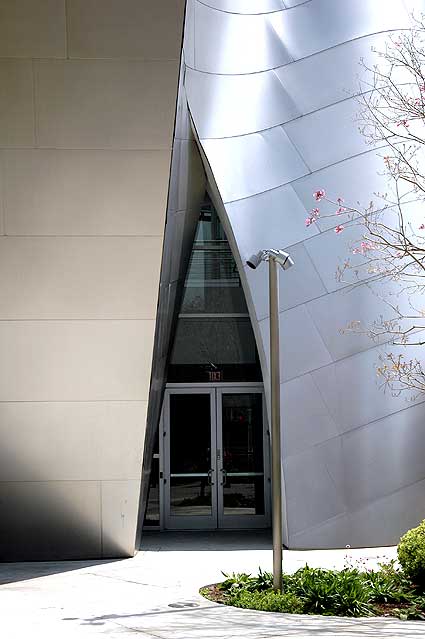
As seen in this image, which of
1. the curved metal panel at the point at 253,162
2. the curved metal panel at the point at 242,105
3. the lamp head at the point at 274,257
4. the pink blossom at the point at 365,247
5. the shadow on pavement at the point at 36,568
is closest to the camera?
the lamp head at the point at 274,257

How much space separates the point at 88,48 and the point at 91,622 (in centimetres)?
656

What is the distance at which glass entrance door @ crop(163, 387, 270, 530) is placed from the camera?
19688 millimetres

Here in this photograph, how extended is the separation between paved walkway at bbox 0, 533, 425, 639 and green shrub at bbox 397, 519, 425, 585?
1.26m

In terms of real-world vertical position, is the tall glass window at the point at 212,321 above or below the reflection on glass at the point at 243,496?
above

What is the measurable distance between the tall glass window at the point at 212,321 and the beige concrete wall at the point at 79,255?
19.2 ft

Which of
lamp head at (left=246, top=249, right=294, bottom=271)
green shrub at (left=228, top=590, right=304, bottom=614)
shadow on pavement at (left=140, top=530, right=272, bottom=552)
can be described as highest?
lamp head at (left=246, top=249, right=294, bottom=271)

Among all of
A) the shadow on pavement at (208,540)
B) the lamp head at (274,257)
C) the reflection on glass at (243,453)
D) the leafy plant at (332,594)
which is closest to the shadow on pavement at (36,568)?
the shadow on pavement at (208,540)

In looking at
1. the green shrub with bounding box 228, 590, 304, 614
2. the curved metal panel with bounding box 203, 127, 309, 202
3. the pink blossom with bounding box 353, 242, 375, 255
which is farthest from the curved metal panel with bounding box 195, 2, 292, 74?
the green shrub with bounding box 228, 590, 304, 614

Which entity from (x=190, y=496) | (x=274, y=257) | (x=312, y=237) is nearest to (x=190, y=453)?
(x=190, y=496)

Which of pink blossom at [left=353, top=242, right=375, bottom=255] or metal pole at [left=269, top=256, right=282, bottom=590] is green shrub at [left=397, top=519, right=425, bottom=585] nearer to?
metal pole at [left=269, top=256, right=282, bottom=590]

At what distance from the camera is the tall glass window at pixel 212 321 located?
1966cm

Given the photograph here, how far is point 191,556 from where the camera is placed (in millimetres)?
15281

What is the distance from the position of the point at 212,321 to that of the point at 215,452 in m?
2.87

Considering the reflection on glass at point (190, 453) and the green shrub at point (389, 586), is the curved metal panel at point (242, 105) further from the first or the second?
the green shrub at point (389, 586)
